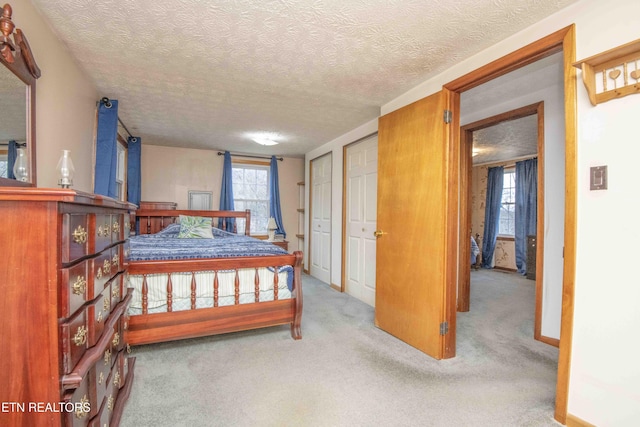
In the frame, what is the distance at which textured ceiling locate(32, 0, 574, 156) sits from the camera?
1.59 m

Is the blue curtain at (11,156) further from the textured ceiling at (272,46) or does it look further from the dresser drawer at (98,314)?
the textured ceiling at (272,46)

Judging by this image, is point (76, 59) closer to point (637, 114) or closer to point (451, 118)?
point (451, 118)

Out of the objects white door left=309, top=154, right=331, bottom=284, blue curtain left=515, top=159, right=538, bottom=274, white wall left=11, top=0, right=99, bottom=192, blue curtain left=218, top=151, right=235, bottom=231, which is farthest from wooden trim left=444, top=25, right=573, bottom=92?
blue curtain left=515, top=159, right=538, bottom=274

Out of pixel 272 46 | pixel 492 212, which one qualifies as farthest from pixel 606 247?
pixel 492 212

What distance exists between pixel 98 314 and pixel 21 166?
36.9 inches

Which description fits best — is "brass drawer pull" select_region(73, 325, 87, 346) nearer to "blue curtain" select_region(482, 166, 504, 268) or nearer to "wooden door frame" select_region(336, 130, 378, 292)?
"wooden door frame" select_region(336, 130, 378, 292)

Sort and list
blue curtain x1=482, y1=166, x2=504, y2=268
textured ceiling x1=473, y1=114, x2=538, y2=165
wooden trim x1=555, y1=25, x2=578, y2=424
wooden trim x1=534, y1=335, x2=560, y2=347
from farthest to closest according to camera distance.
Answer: blue curtain x1=482, y1=166, x2=504, y2=268 < textured ceiling x1=473, y1=114, x2=538, y2=165 < wooden trim x1=534, y1=335, x2=560, y2=347 < wooden trim x1=555, y1=25, x2=578, y2=424

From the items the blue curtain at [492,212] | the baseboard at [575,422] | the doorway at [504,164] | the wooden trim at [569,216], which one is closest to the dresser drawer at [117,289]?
the wooden trim at [569,216]

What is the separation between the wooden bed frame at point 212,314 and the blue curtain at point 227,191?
8.94 ft

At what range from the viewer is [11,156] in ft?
4.51

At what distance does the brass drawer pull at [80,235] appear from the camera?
92 cm

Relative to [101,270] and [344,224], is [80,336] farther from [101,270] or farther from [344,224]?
[344,224]

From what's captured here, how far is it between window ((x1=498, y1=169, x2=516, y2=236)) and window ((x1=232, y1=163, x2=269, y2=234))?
5.00 meters

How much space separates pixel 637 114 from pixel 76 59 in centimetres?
337
